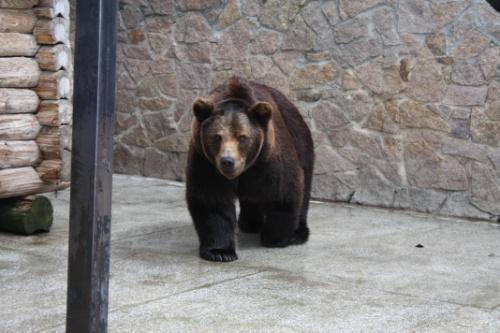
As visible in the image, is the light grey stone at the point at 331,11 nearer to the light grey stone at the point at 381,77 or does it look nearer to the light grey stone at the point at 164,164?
the light grey stone at the point at 381,77

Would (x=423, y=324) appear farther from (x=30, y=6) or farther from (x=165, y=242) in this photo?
(x=30, y=6)

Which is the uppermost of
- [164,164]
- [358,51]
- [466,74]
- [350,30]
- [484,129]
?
[350,30]

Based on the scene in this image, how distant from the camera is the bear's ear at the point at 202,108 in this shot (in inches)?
210

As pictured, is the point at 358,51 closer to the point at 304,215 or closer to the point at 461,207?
the point at 461,207

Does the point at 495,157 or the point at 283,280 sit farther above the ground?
the point at 495,157

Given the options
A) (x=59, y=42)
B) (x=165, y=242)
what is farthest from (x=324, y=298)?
(x=59, y=42)

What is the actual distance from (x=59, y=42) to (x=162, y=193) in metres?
2.56

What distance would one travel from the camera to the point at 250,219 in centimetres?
646

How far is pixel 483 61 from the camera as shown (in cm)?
716

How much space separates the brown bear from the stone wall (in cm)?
200

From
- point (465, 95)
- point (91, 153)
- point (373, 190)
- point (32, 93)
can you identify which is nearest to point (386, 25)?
point (465, 95)

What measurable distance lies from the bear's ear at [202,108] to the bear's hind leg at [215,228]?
20.7 inches

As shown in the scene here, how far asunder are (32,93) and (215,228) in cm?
168

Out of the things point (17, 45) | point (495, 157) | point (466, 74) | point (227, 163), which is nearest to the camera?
point (227, 163)
